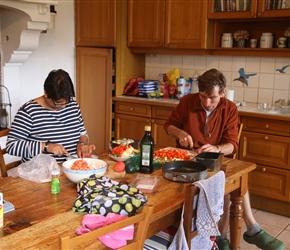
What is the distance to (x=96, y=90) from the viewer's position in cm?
449

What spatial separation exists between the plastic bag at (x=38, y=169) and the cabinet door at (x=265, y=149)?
1939 millimetres

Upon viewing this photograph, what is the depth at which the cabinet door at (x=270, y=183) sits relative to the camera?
3.43 metres

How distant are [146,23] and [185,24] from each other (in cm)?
46

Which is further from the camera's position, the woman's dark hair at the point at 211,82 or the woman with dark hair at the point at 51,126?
the woman's dark hair at the point at 211,82

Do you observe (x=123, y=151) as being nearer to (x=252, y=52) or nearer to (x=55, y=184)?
(x=55, y=184)

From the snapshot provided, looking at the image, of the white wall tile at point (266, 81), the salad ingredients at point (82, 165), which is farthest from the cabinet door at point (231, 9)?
the salad ingredients at point (82, 165)

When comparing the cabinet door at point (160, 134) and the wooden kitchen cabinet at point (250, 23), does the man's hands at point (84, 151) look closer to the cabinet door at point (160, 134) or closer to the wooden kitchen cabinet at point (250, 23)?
the cabinet door at point (160, 134)

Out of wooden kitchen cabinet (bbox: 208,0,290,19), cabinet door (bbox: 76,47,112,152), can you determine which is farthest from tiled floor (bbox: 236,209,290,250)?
cabinet door (bbox: 76,47,112,152)

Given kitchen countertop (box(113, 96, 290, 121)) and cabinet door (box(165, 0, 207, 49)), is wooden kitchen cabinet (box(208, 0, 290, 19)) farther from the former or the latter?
kitchen countertop (box(113, 96, 290, 121))

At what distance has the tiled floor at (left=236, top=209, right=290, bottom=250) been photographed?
9.72ft

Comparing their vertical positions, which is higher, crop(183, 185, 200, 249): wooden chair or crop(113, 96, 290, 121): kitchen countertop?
crop(113, 96, 290, 121): kitchen countertop

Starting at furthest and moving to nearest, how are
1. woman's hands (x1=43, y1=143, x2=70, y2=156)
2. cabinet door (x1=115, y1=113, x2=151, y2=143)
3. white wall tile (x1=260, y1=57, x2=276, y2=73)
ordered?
cabinet door (x1=115, y1=113, x2=151, y2=143) < white wall tile (x1=260, y1=57, x2=276, y2=73) < woman's hands (x1=43, y1=143, x2=70, y2=156)

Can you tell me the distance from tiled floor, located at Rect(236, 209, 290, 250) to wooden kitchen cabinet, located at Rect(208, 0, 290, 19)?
5.40 feet

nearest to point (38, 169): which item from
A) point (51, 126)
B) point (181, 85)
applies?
point (51, 126)
